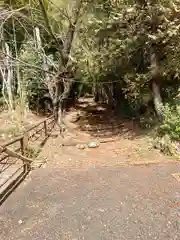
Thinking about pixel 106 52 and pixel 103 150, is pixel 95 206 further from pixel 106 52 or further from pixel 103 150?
pixel 106 52

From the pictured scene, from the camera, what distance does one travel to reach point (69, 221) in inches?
115

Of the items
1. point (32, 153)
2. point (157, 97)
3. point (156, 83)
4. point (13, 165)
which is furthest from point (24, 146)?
point (156, 83)

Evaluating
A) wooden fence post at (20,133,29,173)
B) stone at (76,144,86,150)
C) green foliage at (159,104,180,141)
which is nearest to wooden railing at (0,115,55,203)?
wooden fence post at (20,133,29,173)

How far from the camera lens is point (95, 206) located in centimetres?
323

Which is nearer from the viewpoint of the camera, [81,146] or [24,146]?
[24,146]

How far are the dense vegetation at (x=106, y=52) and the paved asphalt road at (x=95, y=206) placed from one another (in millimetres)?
2021

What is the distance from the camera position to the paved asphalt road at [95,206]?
2.70 m

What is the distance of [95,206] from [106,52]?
15.2 feet

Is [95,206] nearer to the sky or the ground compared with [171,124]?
nearer to the ground

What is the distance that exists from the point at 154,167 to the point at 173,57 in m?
3.02

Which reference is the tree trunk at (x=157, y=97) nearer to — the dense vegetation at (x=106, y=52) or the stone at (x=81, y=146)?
the dense vegetation at (x=106, y=52)

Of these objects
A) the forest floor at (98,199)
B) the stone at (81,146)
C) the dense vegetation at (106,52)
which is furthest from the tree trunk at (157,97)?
the stone at (81,146)

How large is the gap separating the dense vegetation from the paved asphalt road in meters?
2.02

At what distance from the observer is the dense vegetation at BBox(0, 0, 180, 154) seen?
5855 millimetres
